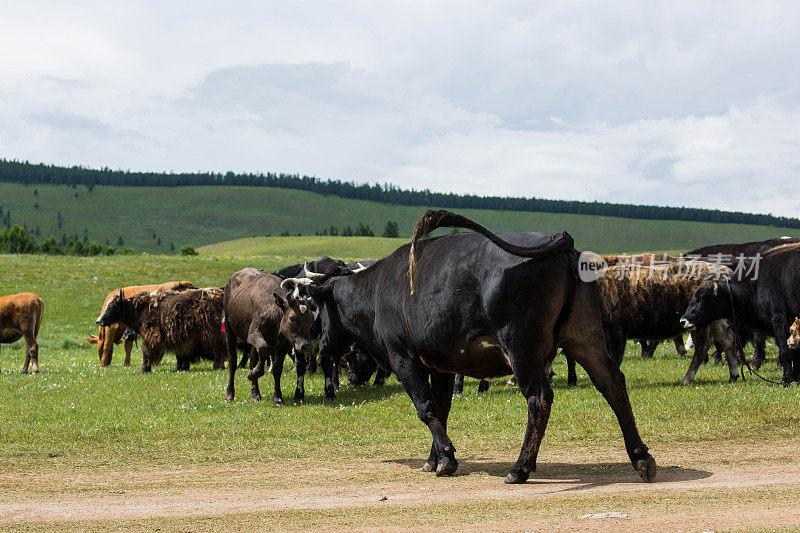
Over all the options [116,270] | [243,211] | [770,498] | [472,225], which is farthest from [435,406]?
[243,211]

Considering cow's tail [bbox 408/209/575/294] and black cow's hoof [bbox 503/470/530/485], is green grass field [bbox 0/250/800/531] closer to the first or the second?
black cow's hoof [bbox 503/470/530/485]

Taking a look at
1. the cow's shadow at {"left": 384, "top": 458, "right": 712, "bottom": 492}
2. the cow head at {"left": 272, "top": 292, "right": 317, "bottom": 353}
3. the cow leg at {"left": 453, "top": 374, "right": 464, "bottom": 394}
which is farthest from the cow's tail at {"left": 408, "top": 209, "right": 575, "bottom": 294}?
the cow leg at {"left": 453, "top": 374, "right": 464, "bottom": 394}

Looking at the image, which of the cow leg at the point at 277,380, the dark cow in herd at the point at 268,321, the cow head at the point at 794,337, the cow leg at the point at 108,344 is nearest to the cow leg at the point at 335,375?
the dark cow in herd at the point at 268,321

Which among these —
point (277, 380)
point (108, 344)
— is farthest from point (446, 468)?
point (108, 344)

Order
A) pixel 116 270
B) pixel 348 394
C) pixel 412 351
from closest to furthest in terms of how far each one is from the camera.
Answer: pixel 412 351, pixel 348 394, pixel 116 270

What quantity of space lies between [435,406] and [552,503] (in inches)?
97.6

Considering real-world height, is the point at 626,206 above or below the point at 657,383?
above

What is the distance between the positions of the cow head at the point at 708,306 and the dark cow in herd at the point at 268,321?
7.37 m

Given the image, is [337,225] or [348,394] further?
[337,225]

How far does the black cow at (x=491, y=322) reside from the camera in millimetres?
7523

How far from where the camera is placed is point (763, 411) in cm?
1109

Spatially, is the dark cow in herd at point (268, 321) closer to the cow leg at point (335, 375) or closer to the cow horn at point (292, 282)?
the cow horn at point (292, 282)

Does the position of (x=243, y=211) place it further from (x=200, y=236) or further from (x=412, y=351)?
(x=412, y=351)

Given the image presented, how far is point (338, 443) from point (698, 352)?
8064mm
